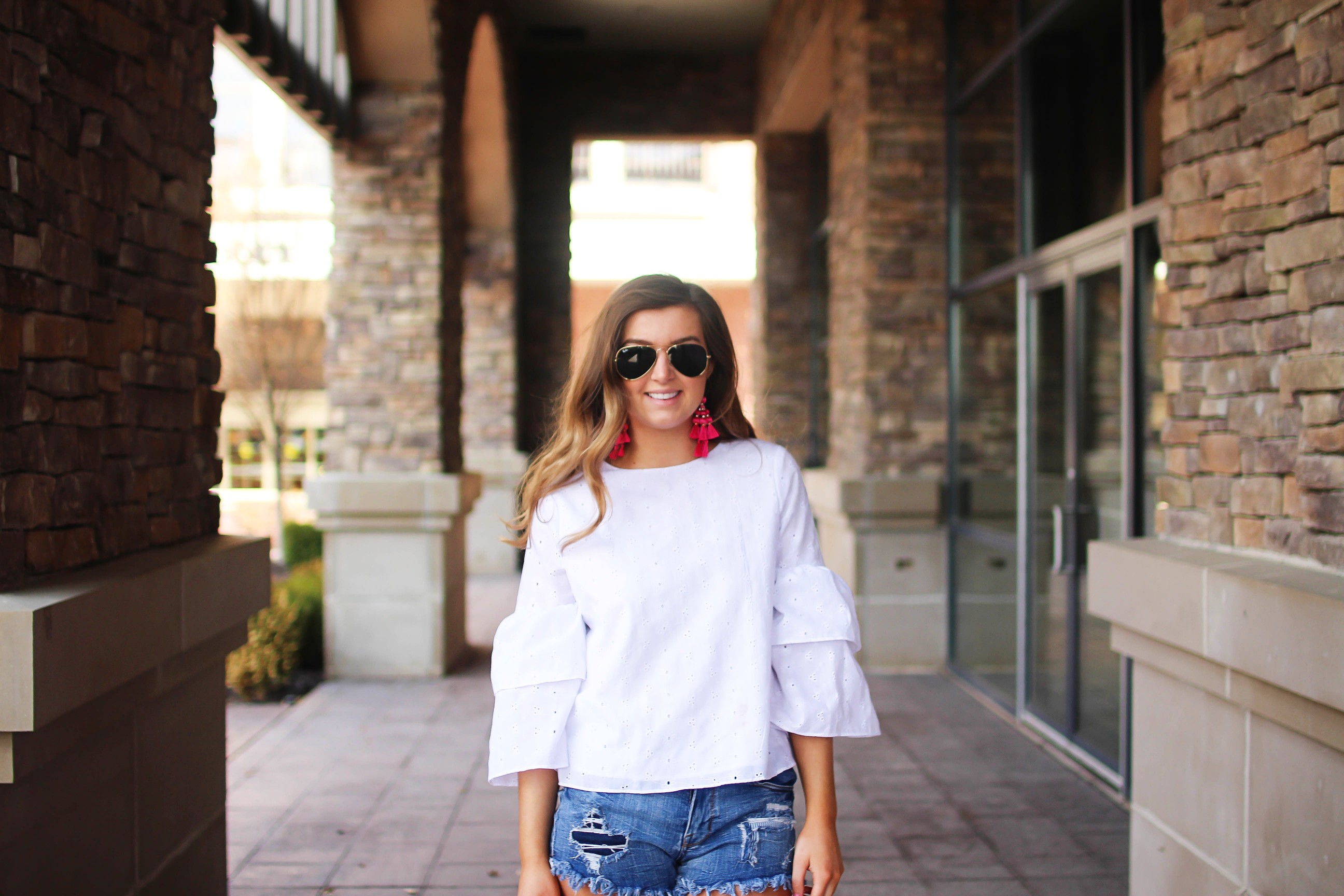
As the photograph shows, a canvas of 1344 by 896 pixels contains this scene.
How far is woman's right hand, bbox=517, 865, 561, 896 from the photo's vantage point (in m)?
1.41

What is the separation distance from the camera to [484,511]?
32.5 ft

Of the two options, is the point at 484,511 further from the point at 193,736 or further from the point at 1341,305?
the point at 1341,305

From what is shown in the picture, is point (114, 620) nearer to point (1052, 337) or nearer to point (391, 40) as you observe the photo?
point (1052, 337)

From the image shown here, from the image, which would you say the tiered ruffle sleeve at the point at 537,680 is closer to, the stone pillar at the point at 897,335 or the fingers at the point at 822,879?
Result: the fingers at the point at 822,879

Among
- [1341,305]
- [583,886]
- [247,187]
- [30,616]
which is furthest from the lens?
[247,187]

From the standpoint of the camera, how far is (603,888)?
1381 mm

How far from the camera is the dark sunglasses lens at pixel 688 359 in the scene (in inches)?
61.2

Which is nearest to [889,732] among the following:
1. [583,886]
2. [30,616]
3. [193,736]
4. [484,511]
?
[193,736]

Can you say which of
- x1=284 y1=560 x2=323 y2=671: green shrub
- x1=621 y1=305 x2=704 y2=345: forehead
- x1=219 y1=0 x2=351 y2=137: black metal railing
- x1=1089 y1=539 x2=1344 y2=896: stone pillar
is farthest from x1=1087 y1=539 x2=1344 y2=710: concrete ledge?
x1=284 y1=560 x2=323 y2=671: green shrub

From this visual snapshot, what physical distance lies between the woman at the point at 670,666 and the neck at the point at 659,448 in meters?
0.05

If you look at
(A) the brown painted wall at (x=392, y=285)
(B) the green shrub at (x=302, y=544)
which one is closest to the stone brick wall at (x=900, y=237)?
(A) the brown painted wall at (x=392, y=285)

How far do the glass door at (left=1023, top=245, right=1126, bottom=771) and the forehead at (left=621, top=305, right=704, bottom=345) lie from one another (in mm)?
2742

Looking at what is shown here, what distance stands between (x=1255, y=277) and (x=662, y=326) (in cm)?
143

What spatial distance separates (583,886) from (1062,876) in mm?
2308
